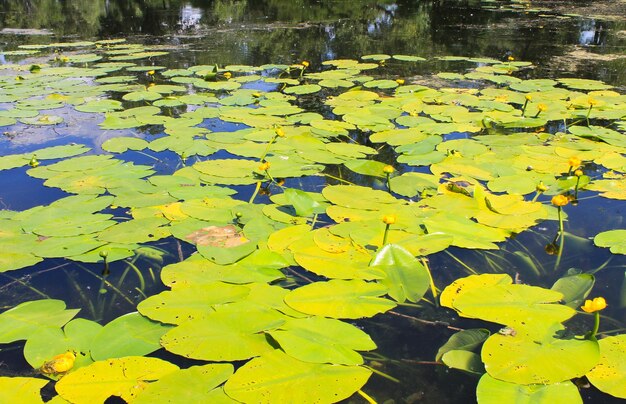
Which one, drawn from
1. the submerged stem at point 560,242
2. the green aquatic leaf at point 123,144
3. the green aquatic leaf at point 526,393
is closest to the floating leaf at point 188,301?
the green aquatic leaf at point 526,393

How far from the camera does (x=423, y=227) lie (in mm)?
1888

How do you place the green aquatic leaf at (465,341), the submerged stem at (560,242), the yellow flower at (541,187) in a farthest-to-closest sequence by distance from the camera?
the yellow flower at (541,187), the submerged stem at (560,242), the green aquatic leaf at (465,341)

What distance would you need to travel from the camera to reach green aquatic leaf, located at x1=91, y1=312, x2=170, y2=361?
50.6 inches

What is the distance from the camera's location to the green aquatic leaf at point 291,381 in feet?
3.68

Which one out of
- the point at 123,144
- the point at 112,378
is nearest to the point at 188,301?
the point at 112,378

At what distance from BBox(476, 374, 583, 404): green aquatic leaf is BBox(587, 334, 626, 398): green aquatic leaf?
0.07 m

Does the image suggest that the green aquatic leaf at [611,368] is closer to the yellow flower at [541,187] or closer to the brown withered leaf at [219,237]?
the yellow flower at [541,187]

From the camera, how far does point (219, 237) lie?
72.3 inches

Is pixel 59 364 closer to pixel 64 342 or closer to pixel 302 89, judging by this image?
Result: pixel 64 342

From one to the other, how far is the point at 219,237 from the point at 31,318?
26.1 inches

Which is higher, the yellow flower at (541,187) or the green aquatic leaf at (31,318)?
the yellow flower at (541,187)

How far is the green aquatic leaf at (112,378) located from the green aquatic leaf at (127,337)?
34 mm

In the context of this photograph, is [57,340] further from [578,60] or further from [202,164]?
[578,60]

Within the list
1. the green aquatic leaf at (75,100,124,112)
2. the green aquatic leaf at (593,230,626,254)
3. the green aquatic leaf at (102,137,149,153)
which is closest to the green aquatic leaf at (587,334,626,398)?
the green aquatic leaf at (593,230,626,254)
